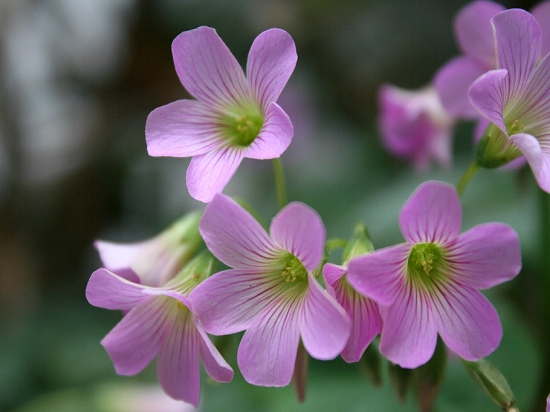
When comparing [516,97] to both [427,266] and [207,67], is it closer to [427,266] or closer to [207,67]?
[427,266]

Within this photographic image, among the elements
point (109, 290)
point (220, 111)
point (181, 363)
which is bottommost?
point (181, 363)

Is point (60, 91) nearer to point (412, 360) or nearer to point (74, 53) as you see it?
point (74, 53)

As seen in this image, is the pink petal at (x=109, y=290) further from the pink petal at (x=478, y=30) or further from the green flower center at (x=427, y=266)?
the pink petal at (x=478, y=30)

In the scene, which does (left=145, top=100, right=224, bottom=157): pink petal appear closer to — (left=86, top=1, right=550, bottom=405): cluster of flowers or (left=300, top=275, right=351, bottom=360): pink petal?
(left=86, top=1, right=550, bottom=405): cluster of flowers

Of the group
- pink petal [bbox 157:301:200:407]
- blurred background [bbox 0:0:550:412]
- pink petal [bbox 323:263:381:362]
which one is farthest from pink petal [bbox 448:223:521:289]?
blurred background [bbox 0:0:550:412]

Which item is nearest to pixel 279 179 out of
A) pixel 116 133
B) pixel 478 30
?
pixel 478 30

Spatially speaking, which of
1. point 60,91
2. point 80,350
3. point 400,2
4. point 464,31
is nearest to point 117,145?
point 60,91
